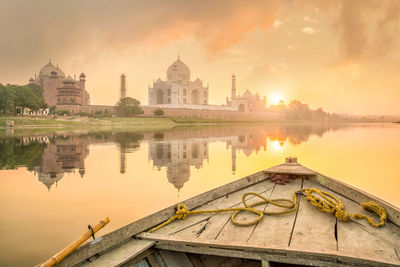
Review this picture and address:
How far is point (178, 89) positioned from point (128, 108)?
20.2 metres

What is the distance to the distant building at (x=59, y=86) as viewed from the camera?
161ft

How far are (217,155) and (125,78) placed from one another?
5224 cm

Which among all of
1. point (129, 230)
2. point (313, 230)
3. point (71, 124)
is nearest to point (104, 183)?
point (129, 230)

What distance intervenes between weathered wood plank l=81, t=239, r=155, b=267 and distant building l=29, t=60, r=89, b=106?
5068 cm

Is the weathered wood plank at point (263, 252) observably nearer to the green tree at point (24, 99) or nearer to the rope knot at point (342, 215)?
the rope knot at point (342, 215)

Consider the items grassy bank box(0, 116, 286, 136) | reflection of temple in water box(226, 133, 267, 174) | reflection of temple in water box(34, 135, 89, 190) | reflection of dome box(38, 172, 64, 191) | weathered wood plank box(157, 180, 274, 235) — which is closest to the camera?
weathered wood plank box(157, 180, 274, 235)

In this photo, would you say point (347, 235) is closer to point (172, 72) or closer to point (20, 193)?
point (20, 193)

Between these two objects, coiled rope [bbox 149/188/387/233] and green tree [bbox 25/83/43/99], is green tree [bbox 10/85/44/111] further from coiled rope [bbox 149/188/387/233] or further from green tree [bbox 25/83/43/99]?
coiled rope [bbox 149/188/387/233]

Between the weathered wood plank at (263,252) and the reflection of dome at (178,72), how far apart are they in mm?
67472

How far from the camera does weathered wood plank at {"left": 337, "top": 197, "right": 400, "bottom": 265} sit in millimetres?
2236

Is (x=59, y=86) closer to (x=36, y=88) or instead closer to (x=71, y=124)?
(x=36, y=88)

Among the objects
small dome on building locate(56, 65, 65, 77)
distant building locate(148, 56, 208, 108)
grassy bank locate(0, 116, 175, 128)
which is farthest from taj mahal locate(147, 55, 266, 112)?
small dome on building locate(56, 65, 65, 77)

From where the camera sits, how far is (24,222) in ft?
14.4

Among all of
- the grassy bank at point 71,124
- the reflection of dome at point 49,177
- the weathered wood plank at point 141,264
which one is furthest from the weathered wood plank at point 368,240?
the grassy bank at point 71,124
